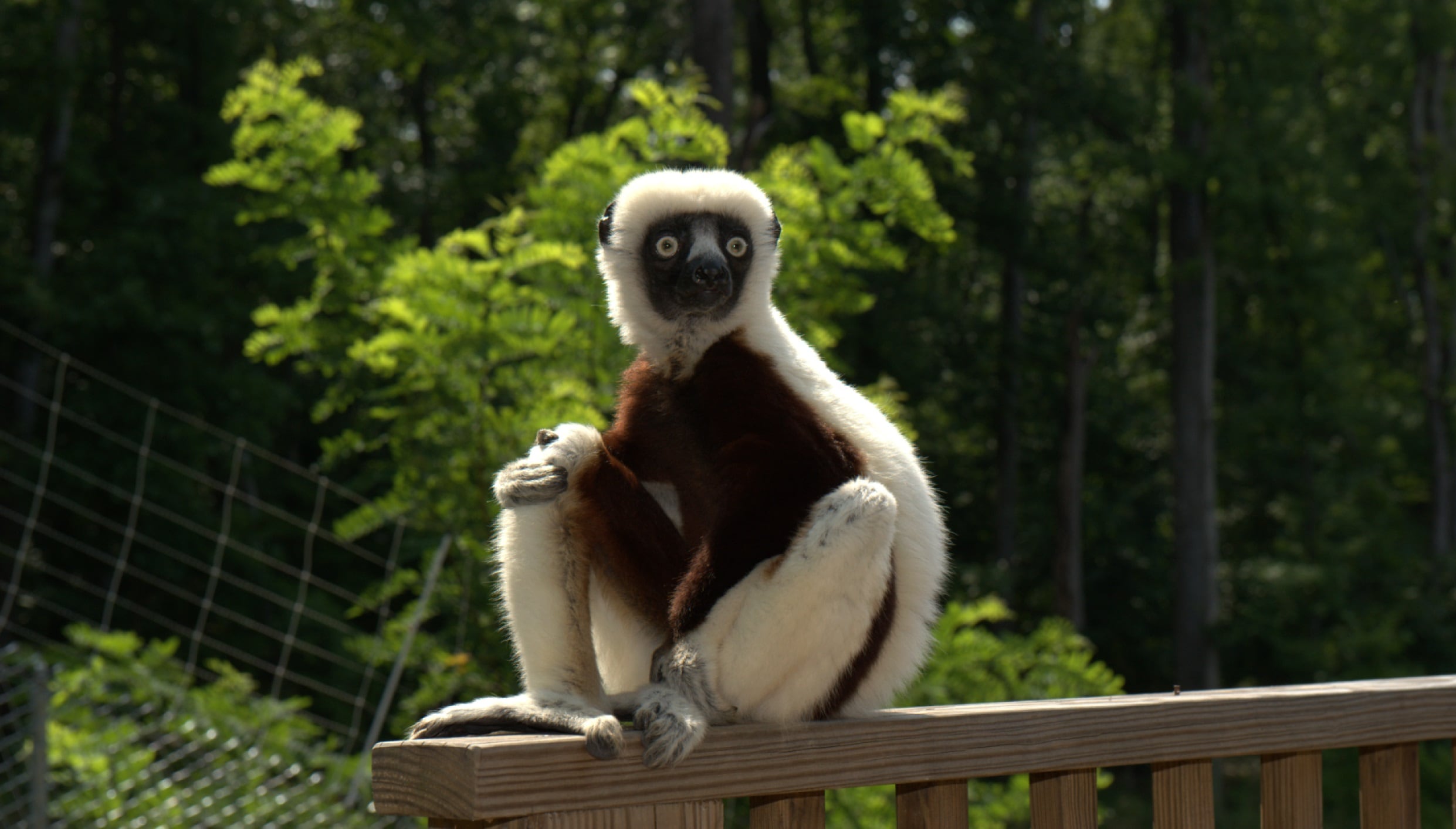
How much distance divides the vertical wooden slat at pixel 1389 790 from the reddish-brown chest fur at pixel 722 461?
1.03 metres

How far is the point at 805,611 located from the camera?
6.52 ft

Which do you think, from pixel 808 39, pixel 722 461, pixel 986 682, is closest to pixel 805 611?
pixel 722 461

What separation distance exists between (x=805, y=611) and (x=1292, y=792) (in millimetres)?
842

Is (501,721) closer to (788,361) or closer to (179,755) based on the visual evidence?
(788,361)

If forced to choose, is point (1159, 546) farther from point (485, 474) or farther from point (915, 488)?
point (915, 488)

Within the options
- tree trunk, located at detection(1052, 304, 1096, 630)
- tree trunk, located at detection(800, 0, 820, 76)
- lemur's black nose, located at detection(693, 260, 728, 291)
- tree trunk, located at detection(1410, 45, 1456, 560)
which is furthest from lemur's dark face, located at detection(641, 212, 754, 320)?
tree trunk, located at detection(1410, 45, 1456, 560)

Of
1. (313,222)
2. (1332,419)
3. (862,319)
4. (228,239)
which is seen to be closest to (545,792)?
(313,222)

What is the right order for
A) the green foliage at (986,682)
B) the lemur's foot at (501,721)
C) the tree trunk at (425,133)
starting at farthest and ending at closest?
the tree trunk at (425,133) < the green foliage at (986,682) < the lemur's foot at (501,721)

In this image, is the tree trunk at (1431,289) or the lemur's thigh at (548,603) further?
the tree trunk at (1431,289)

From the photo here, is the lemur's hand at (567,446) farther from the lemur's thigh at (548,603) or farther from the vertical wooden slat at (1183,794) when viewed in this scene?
the vertical wooden slat at (1183,794)

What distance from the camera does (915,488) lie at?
7.50 feet

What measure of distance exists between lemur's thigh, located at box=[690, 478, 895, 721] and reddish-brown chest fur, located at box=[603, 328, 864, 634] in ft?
0.17

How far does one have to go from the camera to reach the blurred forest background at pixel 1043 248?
1398 centimetres

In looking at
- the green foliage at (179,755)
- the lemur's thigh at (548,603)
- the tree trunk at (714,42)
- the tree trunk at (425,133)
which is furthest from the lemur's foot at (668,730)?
the tree trunk at (425,133)
